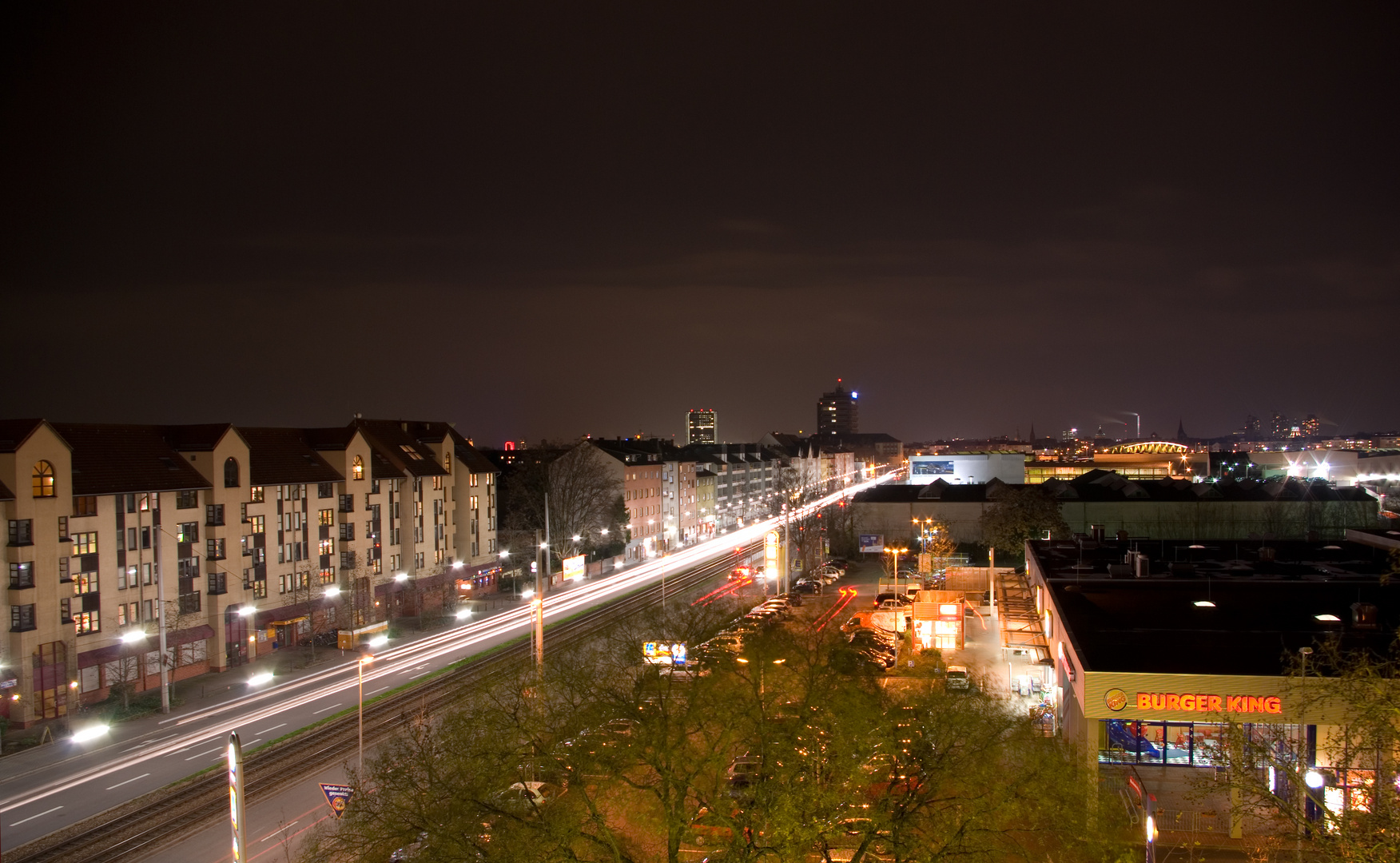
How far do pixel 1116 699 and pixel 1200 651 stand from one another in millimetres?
2537

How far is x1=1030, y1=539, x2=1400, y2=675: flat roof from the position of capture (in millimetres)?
18297

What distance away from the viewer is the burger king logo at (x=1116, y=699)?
17438mm

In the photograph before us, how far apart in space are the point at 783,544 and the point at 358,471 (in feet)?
73.4

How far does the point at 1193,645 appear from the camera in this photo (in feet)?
61.9

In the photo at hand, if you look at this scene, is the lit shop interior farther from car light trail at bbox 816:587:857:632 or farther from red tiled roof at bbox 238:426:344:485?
red tiled roof at bbox 238:426:344:485

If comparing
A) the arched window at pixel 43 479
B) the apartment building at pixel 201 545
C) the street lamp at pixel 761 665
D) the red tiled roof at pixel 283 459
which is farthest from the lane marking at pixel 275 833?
the red tiled roof at pixel 283 459

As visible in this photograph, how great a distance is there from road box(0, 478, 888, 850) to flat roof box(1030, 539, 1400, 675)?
2160 cm

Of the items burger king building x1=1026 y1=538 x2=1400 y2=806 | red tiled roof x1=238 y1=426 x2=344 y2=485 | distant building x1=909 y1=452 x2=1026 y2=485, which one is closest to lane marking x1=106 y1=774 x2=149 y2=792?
red tiled roof x1=238 y1=426 x2=344 y2=485

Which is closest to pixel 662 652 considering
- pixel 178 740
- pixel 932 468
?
pixel 178 740

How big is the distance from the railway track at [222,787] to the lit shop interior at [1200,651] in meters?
12.6

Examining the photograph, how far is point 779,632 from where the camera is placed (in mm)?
18344

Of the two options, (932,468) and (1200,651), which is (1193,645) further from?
(932,468)

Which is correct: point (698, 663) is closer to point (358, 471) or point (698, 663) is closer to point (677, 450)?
point (358, 471)

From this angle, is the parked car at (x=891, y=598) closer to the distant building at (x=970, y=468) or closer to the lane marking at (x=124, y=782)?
the lane marking at (x=124, y=782)
